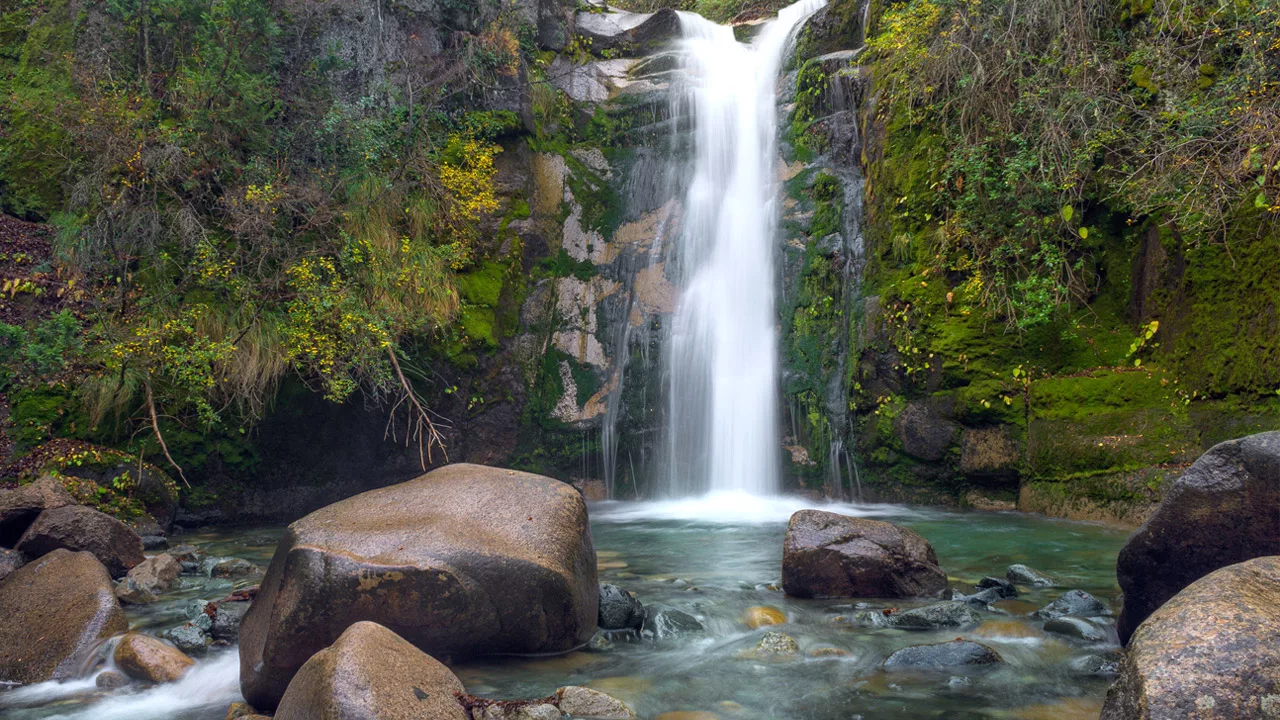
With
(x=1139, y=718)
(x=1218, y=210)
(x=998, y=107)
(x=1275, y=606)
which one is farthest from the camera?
(x=998, y=107)

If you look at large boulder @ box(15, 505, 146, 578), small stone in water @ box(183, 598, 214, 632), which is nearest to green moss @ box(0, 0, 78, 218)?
large boulder @ box(15, 505, 146, 578)

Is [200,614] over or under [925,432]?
under

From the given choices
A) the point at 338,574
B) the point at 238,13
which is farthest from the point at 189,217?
the point at 338,574

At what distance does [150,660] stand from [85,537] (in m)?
2.28

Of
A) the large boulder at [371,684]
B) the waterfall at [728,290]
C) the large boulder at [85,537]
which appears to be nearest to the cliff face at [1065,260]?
the waterfall at [728,290]

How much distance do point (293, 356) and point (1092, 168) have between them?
8620 mm

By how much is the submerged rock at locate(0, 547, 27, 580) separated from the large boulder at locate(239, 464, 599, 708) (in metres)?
2.44

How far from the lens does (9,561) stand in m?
5.35

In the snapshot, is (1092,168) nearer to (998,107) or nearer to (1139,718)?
(998,107)

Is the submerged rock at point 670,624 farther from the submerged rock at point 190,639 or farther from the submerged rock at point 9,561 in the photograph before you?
the submerged rock at point 9,561

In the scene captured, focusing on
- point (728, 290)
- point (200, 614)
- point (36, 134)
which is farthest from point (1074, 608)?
point (36, 134)

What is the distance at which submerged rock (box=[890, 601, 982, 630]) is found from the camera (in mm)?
4441

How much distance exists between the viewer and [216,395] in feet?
28.3

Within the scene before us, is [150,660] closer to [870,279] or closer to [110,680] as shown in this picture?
[110,680]
